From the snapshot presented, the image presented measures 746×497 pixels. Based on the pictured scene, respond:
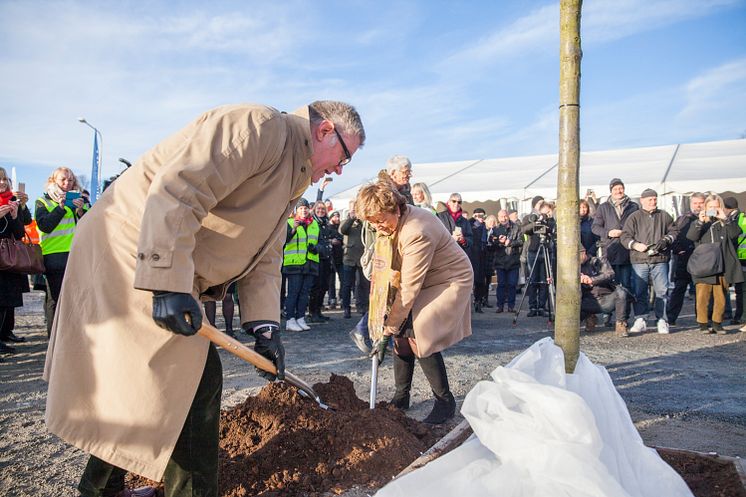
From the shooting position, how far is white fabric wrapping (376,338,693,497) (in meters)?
2.04

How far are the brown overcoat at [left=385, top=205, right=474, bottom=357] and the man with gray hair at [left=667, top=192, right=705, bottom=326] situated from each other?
19.4 ft

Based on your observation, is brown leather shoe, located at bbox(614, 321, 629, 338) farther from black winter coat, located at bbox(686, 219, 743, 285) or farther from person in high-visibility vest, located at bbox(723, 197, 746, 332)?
person in high-visibility vest, located at bbox(723, 197, 746, 332)

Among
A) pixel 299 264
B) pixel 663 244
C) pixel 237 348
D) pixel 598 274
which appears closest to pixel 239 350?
pixel 237 348

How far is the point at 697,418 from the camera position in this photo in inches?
167

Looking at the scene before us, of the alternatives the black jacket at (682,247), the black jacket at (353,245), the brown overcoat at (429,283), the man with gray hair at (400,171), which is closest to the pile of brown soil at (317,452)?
the brown overcoat at (429,283)

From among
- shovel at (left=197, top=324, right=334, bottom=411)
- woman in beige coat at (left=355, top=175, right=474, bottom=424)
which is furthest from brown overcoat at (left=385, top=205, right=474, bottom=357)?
shovel at (left=197, top=324, right=334, bottom=411)

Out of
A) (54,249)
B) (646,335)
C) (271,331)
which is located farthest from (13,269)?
(646,335)

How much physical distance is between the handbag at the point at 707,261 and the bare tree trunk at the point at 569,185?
6.12 meters

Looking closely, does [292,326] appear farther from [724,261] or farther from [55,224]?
[724,261]

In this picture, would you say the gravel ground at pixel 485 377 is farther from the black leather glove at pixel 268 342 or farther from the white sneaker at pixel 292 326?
the black leather glove at pixel 268 342

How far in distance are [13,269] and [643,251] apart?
790 cm

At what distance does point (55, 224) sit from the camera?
6.10m

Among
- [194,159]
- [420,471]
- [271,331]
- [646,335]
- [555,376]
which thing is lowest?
[646,335]

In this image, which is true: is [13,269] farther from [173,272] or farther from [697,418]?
[697,418]
